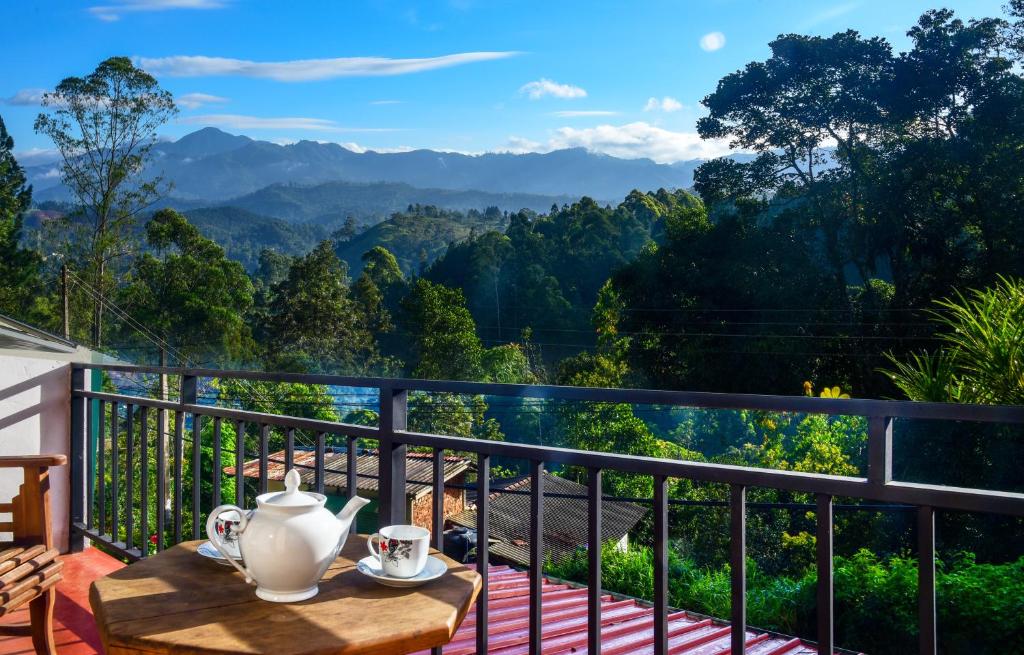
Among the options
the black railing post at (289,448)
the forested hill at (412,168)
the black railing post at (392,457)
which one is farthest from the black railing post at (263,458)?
the forested hill at (412,168)

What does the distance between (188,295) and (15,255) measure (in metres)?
4.98

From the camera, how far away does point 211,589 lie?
107 centimetres

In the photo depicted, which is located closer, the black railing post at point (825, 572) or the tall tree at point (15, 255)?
the black railing post at point (825, 572)

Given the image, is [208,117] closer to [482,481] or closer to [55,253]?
[55,253]

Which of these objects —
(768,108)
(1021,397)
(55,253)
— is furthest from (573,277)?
(1021,397)

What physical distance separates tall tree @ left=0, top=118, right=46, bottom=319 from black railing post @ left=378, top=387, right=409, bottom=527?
2219 cm

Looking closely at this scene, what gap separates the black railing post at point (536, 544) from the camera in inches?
51.1

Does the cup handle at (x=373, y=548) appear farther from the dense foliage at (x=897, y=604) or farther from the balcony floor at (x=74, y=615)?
the dense foliage at (x=897, y=604)

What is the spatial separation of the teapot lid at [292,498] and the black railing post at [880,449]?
68 centimetres

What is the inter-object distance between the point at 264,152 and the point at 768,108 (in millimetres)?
44627

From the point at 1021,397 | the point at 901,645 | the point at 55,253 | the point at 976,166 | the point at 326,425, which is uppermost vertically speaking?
the point at 976,166

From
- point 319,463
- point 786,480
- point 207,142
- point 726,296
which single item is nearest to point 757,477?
point 786,480

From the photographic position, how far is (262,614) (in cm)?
98

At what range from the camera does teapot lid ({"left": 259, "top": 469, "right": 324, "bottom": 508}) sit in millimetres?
992
